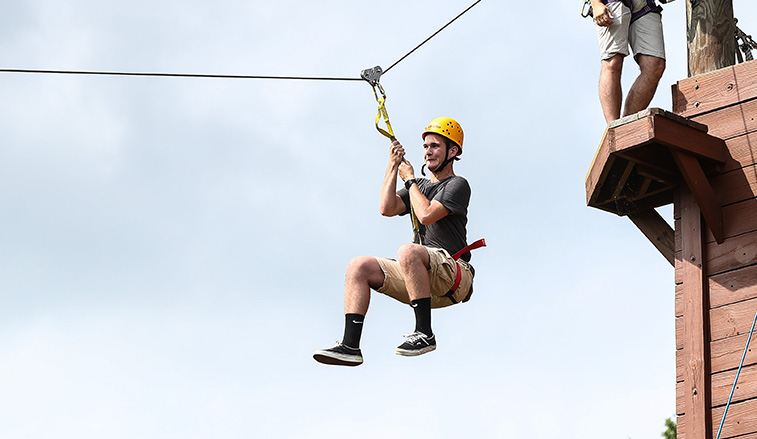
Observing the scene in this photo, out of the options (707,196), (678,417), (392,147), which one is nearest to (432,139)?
(392,147)

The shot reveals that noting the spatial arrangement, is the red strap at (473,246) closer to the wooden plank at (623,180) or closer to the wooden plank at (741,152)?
the wooden plank at (623,180)

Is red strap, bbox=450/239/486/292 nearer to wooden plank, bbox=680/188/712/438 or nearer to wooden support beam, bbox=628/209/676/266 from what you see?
wooden support beam, bbox=628/209/676/266

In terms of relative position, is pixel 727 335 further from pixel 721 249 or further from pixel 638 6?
pixel 638 6

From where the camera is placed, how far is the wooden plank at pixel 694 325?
6.82 m

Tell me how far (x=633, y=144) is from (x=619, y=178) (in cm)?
67

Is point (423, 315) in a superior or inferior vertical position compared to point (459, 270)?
inferior

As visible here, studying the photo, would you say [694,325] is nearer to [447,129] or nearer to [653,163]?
[653,163]

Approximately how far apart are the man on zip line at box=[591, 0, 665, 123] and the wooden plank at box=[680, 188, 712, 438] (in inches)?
26.3

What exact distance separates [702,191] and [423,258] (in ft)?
5.59

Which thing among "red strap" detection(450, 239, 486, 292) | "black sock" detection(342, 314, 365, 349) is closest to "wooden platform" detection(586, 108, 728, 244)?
"red strap" detection(450, 239, 486, 292)

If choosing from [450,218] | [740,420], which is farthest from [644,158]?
[740,420]

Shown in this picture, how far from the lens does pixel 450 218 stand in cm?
739

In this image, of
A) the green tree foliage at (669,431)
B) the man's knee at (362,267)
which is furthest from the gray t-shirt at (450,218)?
the green tree foliage at (669,431)

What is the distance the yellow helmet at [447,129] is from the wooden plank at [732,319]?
1925 millimetres
